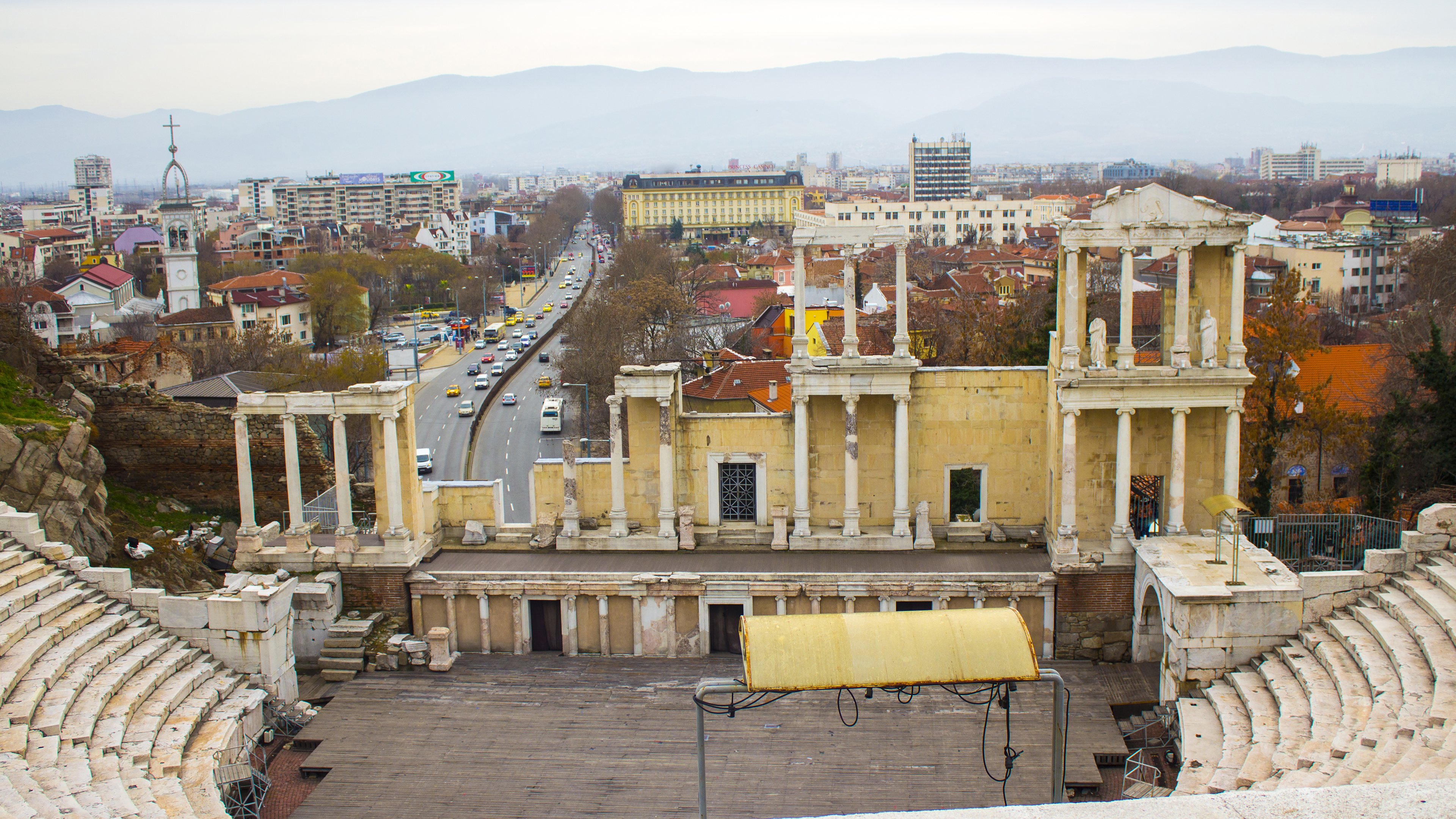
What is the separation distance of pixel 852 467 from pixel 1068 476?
4.80 m

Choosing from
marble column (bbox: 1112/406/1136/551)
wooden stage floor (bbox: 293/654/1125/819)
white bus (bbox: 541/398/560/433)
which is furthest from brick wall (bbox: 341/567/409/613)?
white bus (bbox: 541/398/560/433)

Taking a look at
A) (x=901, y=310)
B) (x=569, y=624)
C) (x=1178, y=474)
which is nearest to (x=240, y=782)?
(x=569, y=624)

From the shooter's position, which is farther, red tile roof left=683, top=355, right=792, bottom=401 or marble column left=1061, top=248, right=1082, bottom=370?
red tile roof left=683, top=355, right=792, bottom=401

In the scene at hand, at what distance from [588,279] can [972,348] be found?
103519mm

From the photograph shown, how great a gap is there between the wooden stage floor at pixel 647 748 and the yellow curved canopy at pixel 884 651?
14.7 feet

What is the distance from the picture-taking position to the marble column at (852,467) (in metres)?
27.4

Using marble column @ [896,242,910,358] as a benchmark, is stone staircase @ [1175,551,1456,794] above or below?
below

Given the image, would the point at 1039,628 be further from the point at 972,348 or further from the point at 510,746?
the point at 972,348

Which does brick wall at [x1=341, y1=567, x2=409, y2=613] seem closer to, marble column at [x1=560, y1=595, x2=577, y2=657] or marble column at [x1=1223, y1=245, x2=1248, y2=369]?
marble column at [x1=560, y1=595, x2=577, y2=657]

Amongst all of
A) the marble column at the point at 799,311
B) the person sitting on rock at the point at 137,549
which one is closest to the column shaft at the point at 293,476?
the person sitting on rock at the point at 137,549

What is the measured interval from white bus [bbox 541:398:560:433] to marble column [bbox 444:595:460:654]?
3628 centimetres

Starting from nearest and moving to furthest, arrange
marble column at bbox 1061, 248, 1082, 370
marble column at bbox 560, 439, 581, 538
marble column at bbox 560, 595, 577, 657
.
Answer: marble column at bbox 1061, 248, 1082, 370 → marble column at bbox 560, 595, 577, 657 → marble column at bbox 560, 439, 581, 538

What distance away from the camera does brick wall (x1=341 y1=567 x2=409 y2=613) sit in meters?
26.8

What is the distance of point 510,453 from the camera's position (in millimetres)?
59531
